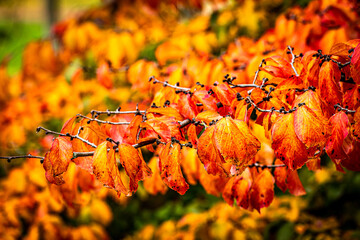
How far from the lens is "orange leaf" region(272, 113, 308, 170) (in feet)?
3.08

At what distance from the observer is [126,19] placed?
3.74 metres

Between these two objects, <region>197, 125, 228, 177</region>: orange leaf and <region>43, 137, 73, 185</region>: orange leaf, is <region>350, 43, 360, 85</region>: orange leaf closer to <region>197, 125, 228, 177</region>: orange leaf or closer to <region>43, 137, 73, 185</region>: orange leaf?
<region>197, 125, 228, 177</region>: orange leaf

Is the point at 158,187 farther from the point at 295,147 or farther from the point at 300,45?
the point at 300,45

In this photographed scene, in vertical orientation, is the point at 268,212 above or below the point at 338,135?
below

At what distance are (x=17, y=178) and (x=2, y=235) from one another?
407 millimetres

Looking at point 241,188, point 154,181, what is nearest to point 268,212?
point 154,181

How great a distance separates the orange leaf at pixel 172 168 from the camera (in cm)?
102

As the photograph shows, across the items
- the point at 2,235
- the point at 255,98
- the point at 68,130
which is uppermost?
the point at 68,130

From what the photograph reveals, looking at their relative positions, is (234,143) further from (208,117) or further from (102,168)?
(102,168)

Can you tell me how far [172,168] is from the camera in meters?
1.03

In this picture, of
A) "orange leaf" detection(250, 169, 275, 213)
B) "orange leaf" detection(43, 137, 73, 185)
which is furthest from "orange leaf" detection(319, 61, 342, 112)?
"orange leaf" detection(43, 137, 73, 185)

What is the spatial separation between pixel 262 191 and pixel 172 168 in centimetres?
44

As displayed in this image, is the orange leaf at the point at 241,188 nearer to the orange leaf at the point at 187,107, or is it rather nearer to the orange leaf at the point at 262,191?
the orange leaf at the point at 262,191

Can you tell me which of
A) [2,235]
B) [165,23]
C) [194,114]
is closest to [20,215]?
[2,235]
